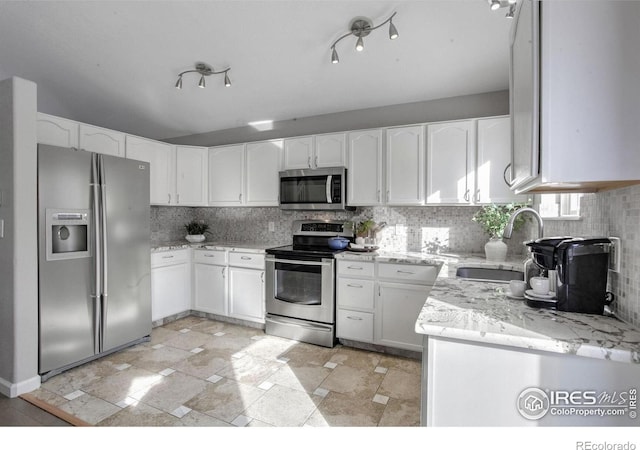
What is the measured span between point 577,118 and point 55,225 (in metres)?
3.21

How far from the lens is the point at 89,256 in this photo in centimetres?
268

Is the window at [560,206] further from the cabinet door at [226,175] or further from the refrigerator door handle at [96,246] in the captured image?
the refrigerator door handle at [96,246]

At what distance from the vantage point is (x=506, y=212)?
2.88 m

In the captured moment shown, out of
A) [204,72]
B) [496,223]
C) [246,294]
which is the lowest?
[246,294]

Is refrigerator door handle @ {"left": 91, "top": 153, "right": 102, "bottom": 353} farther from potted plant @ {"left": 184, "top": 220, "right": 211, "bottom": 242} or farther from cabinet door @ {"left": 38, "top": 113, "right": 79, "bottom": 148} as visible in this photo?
potted plant @ {"left": 184, "top": 220, "right": 211, "bottom": 242}

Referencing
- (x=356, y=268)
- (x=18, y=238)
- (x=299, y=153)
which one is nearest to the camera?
(x=18, y=238)

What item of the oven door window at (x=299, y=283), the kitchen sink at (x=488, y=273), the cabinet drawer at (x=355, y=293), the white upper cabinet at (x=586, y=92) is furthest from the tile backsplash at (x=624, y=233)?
the oven door window at (x=299, y=283)

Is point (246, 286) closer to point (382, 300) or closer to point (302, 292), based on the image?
point (302, 292)

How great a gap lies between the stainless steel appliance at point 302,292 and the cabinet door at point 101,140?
1.94 meters

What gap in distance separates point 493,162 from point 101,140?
3793 millimetres

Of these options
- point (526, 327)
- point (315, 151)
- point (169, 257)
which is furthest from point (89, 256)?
point (526, 327)
